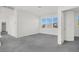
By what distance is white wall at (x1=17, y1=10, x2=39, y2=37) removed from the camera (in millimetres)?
7299

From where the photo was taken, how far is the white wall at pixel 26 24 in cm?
730

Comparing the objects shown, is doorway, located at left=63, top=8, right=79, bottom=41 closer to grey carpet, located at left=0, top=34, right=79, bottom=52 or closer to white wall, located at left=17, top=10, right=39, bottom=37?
grey carpet, located at left=0, top=34, right=79, bottom=52

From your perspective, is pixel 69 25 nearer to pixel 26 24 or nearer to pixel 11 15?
pixel 26 24

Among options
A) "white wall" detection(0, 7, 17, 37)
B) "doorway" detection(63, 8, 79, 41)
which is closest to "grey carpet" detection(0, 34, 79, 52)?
"doorway" detection(63, 8, 79, 41)

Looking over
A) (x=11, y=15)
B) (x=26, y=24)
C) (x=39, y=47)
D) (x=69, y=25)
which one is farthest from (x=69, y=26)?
(x=11, y=15)

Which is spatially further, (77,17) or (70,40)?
(77,17)

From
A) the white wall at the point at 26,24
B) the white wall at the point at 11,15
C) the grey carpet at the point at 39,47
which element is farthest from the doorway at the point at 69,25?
the white wall at the point at 11,15

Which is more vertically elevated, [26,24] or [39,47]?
[26,24]

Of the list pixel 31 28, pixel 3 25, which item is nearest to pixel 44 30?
pixel 31 28

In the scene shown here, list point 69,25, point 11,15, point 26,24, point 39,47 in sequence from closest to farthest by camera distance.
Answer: point 39,47 < point 69,25 < point 26,24 < point 11,15

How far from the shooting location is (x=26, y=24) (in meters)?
8.34
